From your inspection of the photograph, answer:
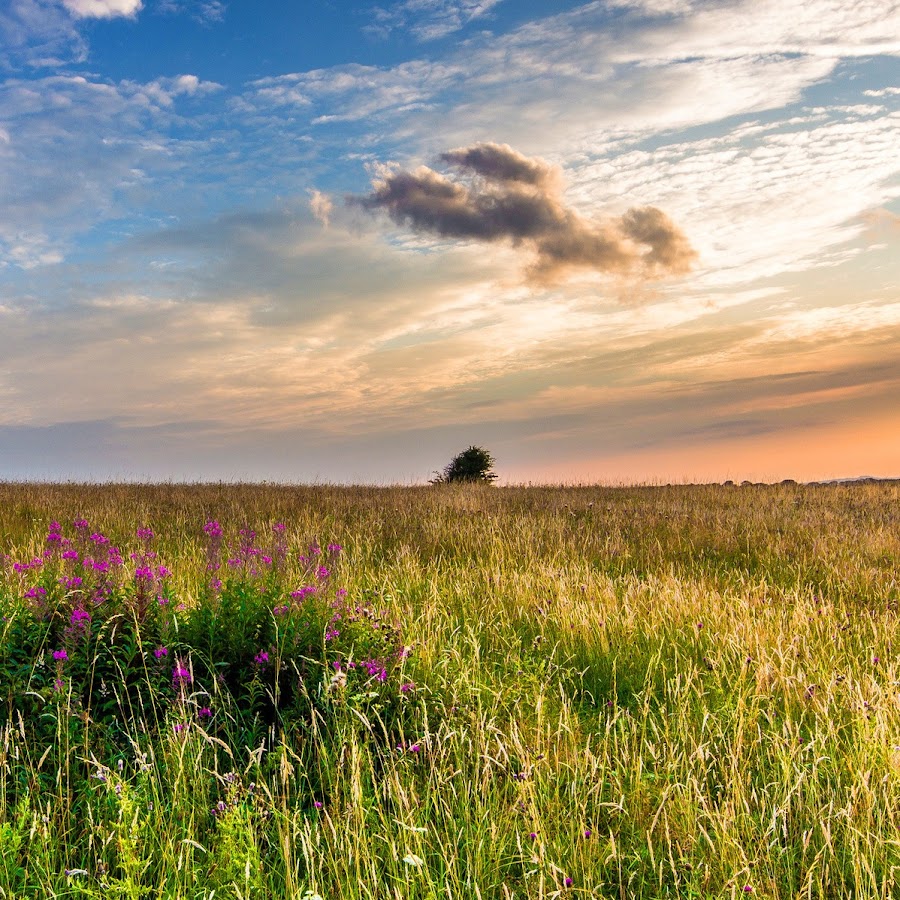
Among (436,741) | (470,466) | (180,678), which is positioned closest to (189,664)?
(180,678)

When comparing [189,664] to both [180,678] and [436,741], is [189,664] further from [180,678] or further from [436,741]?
[436,741]

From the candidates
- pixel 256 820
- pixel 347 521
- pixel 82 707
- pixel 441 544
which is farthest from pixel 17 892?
pixel 347 521

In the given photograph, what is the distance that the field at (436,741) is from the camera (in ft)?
8.91

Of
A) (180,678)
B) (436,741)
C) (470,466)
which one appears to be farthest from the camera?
(470,466)

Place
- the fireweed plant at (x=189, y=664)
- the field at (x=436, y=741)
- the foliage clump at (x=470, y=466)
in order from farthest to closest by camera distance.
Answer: the foliage clump at (x=470, y=466) < the fireweed plant at (x=189, y=664) < the field at (x=436, y=741)

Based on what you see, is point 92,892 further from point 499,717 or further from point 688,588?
point 688,588

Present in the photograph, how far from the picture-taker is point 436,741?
3586mm

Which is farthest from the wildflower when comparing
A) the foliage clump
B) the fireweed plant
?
the foliage clump

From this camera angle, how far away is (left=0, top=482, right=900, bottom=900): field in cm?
272

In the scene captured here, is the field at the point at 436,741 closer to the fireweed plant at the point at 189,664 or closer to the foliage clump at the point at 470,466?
the fireweed plant at the point at 189,664

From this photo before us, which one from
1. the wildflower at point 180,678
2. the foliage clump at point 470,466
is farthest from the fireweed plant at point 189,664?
the foliage clump at point 470,466

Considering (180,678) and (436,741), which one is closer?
(436,741)

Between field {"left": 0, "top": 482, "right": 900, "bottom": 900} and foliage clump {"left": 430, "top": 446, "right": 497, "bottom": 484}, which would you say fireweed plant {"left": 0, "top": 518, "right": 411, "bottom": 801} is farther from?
foliage clump {"left": 430, "top": 446, "right": 497, "bottom": 484}

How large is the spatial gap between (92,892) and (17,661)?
1.99 meters
